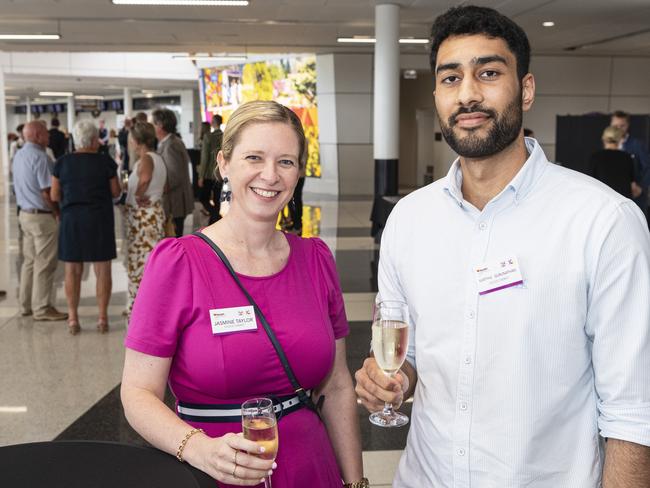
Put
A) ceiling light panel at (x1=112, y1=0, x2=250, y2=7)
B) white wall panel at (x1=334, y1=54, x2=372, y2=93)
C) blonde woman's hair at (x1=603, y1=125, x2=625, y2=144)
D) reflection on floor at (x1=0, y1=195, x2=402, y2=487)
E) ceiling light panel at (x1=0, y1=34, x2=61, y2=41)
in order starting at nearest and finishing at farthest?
1. reflection on floor at (x1=0, y1=195, x2=402, y2=487)
2. blonde woman's hair at (x1=603, y1=125, x2=625, y2=144)
3. ceiling light panel at (x1=112, y1=0, x2=250, y2=7)
4. ceiling light panel at (x1=0, y1=34, x2=61, y2=41)
5. white wall panel at (x1=334, y1=54, x2=372, y2=93)

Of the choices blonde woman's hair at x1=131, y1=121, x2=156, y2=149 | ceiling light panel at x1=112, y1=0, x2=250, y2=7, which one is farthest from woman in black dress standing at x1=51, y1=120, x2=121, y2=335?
ceiling light panel at x1=112, y1=0, x2=250, y2=7

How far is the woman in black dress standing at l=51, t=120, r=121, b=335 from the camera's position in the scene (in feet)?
16.9

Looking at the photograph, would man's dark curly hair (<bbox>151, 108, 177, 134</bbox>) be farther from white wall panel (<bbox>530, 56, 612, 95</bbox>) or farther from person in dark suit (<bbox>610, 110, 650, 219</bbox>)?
white wall panel (<bbox>530, 56, 612, 95</bbox>)

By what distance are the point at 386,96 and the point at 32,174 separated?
5.89m

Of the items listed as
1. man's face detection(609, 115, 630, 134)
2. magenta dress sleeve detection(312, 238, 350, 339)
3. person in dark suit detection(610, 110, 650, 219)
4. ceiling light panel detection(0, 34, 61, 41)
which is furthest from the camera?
ceiling light panel detection(0, 34, 61, 41)

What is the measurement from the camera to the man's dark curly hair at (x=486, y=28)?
57.6 inches

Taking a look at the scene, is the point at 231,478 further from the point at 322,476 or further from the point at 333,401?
the point at 333,401

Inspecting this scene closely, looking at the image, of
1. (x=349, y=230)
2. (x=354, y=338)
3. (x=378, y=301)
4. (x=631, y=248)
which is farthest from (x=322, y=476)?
(x=349, y=230)

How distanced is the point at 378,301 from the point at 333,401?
0.39 m

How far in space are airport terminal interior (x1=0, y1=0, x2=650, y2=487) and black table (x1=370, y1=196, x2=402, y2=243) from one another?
0.06 m

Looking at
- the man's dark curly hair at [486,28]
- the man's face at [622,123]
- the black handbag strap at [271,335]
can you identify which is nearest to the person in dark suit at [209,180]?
the man's face at [622,123]

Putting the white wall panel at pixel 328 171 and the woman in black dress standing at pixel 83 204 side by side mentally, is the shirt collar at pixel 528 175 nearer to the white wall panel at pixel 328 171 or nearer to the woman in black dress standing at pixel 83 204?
the woman in black dress standing at pixel 83 204

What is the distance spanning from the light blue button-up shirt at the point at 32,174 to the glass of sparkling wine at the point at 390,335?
15.6ft

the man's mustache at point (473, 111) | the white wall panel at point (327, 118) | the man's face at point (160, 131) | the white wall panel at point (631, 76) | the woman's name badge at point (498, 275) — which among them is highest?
the white wall panel at point (631, 76)
